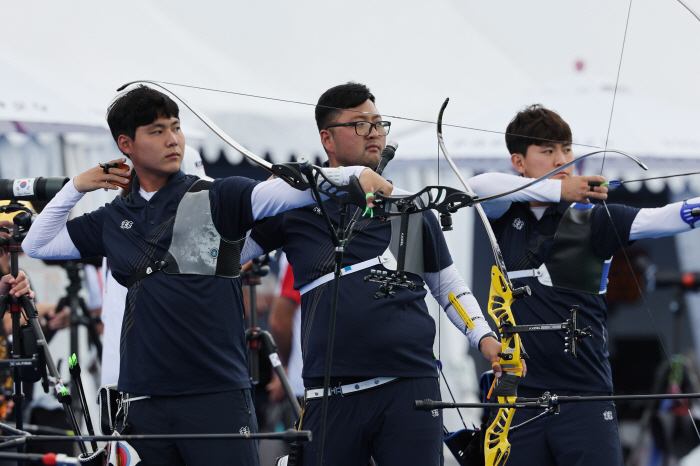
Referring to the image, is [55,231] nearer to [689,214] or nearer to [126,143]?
[126,143]

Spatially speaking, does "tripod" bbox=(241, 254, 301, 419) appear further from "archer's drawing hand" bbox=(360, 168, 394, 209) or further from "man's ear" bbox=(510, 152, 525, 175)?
"archer's drawing hand" bbox=(360, 168, 394, 209)

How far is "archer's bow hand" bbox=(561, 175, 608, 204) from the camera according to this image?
2.68 metres

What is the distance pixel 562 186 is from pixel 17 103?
10.7ft

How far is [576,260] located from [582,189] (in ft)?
0.97

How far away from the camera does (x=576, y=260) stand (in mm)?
2947

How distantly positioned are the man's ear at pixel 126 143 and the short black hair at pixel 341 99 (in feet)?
2.12

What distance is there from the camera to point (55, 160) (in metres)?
5.25

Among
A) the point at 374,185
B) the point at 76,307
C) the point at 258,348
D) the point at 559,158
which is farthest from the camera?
the point at 76,307

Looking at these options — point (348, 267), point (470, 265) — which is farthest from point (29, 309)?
point (470, 265)

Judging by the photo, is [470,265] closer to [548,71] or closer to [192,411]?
[548,71]

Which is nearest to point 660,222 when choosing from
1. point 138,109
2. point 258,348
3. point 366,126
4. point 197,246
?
point 366,126

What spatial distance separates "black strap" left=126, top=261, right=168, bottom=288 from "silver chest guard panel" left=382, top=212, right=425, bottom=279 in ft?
2.17

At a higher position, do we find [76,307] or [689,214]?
[689,214]

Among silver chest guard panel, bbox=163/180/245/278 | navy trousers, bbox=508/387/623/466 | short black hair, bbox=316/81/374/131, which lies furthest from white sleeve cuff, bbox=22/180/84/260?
navy trousers, bbox=508/387/623/466
